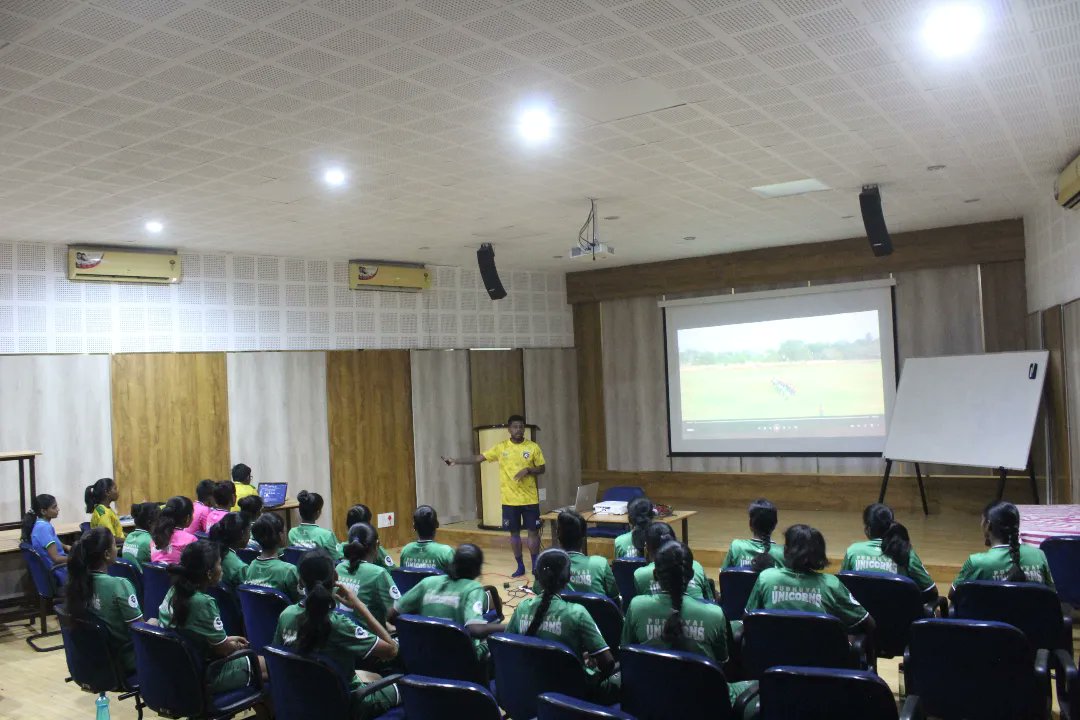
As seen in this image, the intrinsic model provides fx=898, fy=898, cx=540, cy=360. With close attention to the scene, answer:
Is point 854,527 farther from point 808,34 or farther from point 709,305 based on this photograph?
point 808,34

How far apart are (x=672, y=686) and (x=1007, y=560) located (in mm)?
2111

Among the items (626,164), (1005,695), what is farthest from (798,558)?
(626,164)

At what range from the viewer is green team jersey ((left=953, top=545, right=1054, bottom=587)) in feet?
13.6

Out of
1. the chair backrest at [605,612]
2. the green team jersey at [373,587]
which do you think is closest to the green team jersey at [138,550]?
the green team jersey at [373,587]

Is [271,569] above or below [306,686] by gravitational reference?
above

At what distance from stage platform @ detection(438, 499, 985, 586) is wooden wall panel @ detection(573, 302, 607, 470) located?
1.68m

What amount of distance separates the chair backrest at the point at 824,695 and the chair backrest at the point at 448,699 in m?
0.85

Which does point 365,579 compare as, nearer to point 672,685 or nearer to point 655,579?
point 655,579

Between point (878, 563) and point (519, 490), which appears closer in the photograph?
point (878, 563)

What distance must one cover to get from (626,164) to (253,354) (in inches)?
199

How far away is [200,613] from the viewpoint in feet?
12.8

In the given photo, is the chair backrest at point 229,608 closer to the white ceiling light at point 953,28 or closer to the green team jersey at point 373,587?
the green team jersey at point 373,587

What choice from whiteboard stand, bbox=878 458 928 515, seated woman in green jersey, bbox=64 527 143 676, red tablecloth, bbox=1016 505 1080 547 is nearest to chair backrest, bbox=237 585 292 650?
seated woman in green jersey, bbox=64 527 143 676

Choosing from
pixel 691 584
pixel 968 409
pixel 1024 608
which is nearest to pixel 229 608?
pixel 691 584
